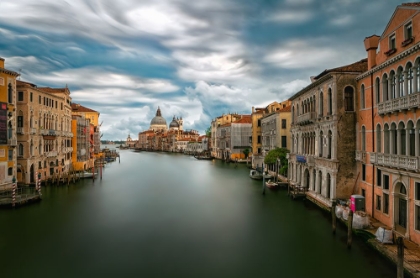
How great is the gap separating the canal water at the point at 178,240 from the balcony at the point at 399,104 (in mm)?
5764

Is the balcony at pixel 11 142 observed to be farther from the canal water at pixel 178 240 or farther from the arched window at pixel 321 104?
the arched window at pixel 321 104

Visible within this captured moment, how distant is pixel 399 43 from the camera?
12.8 m

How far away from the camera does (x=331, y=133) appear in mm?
18500

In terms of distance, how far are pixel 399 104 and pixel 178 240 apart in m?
11.2

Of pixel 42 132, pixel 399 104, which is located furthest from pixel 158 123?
pixel 399 104

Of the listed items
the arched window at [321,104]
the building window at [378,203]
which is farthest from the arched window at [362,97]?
the building window at [378,203]

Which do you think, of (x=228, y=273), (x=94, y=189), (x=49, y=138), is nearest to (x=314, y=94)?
(x=228, y=273)

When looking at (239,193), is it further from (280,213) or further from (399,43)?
(399,43)

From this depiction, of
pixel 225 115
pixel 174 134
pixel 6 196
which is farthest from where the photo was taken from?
pixel 174 134

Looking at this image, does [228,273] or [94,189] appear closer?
[228,273]

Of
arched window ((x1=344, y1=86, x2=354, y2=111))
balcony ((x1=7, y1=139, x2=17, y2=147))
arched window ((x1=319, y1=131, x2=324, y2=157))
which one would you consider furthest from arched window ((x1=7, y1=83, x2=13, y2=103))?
arched window ((x1=344, y1=86, x2=354, y2=111))

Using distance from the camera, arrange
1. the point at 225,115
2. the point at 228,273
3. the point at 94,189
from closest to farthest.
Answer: the point at 228,273
the point at 94,189
the point at 225,115

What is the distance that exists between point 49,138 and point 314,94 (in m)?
24.6

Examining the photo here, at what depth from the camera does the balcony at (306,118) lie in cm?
2141
